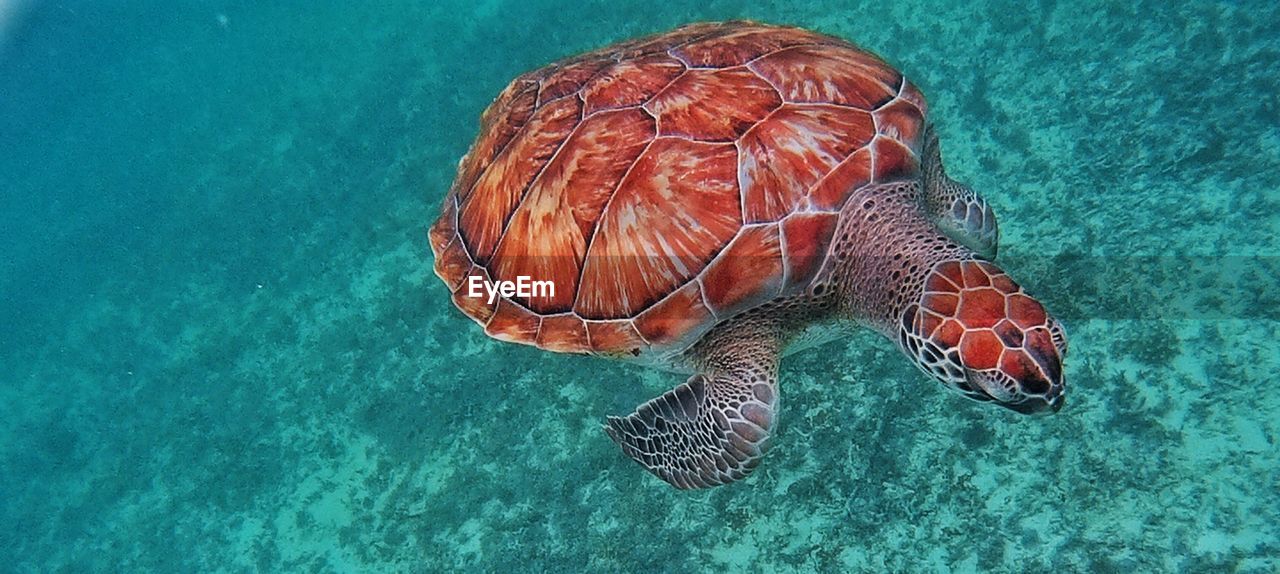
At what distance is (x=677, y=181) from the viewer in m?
2.18

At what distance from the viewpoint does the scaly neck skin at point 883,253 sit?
Answer: 2.03 m

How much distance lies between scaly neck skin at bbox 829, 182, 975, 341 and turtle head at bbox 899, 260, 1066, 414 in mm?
90

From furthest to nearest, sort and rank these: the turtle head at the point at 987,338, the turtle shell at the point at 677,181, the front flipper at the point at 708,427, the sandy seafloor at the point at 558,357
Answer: the sandy seafloor at the point at 558,357
the front flipper at the point at 708,427
the turtle shell at the point at 677,181
the turtle head at the point at 987,338

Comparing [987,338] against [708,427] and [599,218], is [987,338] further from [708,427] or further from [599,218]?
[599,218]

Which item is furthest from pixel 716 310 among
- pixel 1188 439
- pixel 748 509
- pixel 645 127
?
pixel 1188 439

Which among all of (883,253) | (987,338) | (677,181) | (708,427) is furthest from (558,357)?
(987,338)

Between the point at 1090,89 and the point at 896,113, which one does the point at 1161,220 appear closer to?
the point at 1090,89

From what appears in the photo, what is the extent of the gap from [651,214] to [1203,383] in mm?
2231

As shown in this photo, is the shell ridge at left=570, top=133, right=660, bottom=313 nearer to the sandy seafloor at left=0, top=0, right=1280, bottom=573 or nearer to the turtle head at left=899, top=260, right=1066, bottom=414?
the turtle head at left=899, top=260, right=1066, bottom=414

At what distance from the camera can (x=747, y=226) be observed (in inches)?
83.7

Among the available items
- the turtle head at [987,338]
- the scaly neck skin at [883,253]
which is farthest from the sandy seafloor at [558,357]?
the turtle head at [987,338]

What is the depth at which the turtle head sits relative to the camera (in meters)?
1.69

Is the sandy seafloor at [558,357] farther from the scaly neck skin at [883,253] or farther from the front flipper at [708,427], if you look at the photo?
the scaly neck skin at [883,253]

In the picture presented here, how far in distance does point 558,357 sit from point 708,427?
1.39 meters
